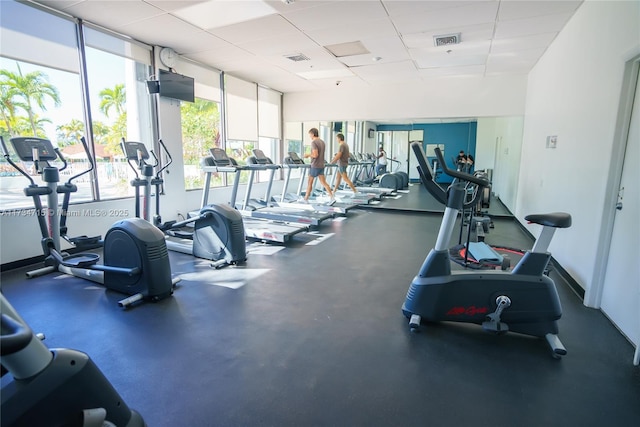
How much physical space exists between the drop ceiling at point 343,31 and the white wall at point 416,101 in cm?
39

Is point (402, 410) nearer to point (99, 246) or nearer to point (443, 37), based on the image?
point (99, 246)

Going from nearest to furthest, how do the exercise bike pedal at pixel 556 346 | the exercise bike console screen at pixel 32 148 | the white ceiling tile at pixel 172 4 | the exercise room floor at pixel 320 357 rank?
the exercise room floor at pixel 320 357
the exercise bike pedal at pixel 556 346
the exercise bike console screen at pixel 32 148
the white ceiling tile at pixel 172 4

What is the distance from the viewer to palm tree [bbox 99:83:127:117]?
4.57m

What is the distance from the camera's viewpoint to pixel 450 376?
1918 millimetres

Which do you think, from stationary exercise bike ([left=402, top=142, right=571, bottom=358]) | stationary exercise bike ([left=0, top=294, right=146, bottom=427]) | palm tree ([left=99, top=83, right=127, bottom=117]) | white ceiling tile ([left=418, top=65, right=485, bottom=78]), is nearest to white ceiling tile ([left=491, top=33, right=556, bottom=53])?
white ceiling tile ([left=418, top=65, right=485, bottom=78])

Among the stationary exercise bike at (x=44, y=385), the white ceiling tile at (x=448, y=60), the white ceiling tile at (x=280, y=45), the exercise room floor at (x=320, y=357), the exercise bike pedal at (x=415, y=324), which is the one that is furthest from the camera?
the white ceiling tile at (x=448, y=60)

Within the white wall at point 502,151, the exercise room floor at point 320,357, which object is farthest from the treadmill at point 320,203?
the exercise room floor at point 320,357

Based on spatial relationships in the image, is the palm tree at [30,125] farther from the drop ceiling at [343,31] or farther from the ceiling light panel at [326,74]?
the ceiling light panel at [326,74]

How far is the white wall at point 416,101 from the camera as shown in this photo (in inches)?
270

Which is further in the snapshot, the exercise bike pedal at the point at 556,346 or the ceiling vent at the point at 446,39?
Result: the ceiling vent at the point at 446,39

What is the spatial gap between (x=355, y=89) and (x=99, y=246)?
6237 mm

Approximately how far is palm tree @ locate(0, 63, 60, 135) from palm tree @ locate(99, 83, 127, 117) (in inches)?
23.0

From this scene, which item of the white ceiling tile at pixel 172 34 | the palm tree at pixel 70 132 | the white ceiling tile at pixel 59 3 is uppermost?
the white ceiling tile at pixel 172 34

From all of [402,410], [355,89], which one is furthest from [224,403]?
[355,89]
